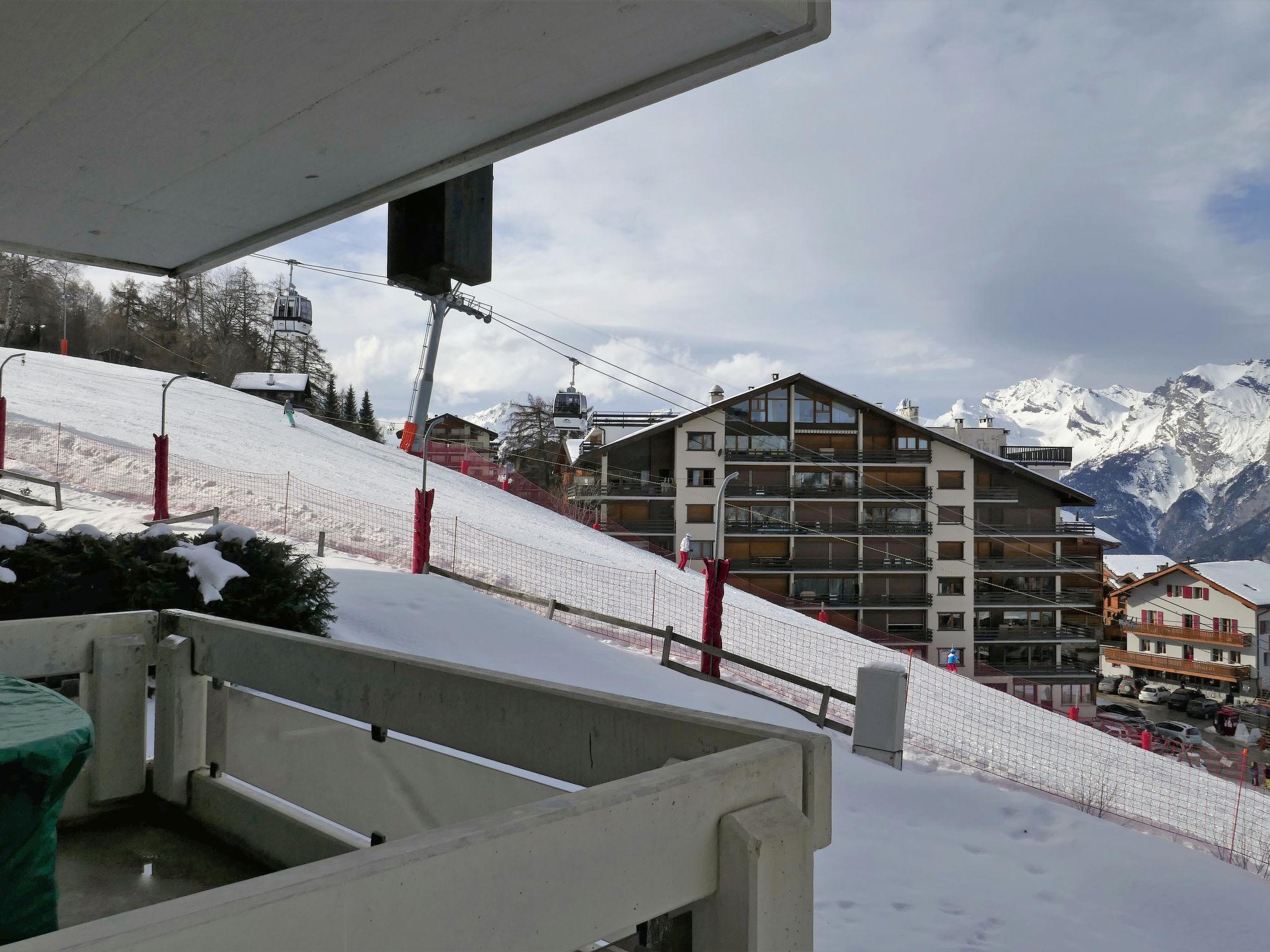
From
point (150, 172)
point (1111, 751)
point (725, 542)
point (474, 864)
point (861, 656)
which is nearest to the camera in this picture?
point (474, 864)

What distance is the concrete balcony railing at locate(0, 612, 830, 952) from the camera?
37.3 inches

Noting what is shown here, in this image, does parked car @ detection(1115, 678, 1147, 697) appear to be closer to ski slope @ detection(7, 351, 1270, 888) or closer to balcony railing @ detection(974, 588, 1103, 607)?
balcony railing @ detection(974, 588, 1103, 607)

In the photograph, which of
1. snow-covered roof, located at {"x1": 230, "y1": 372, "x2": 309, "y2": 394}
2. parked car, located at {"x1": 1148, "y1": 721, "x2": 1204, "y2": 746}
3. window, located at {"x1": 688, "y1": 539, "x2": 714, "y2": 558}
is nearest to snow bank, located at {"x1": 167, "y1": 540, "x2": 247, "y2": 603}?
window, located at {"x1": 688, "y1": 539, "x2": 714, "y2": 558}

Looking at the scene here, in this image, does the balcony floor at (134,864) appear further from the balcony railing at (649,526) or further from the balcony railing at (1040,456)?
the balcony railing at (1040,456)

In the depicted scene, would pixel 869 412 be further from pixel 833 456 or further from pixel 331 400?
pixel 331 400

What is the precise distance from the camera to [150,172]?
3.15m

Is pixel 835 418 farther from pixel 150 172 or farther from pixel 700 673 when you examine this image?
pixel 150 172

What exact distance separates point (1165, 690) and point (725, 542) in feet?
130

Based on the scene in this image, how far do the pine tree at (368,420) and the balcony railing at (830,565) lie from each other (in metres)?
35.1

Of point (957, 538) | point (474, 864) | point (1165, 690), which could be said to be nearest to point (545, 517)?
point (957, 538)

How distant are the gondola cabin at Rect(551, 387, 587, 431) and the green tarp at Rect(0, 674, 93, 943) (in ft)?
144

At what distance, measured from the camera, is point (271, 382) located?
60719 millimetres

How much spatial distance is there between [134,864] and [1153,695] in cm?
7587

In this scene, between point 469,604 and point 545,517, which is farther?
point 545,517
